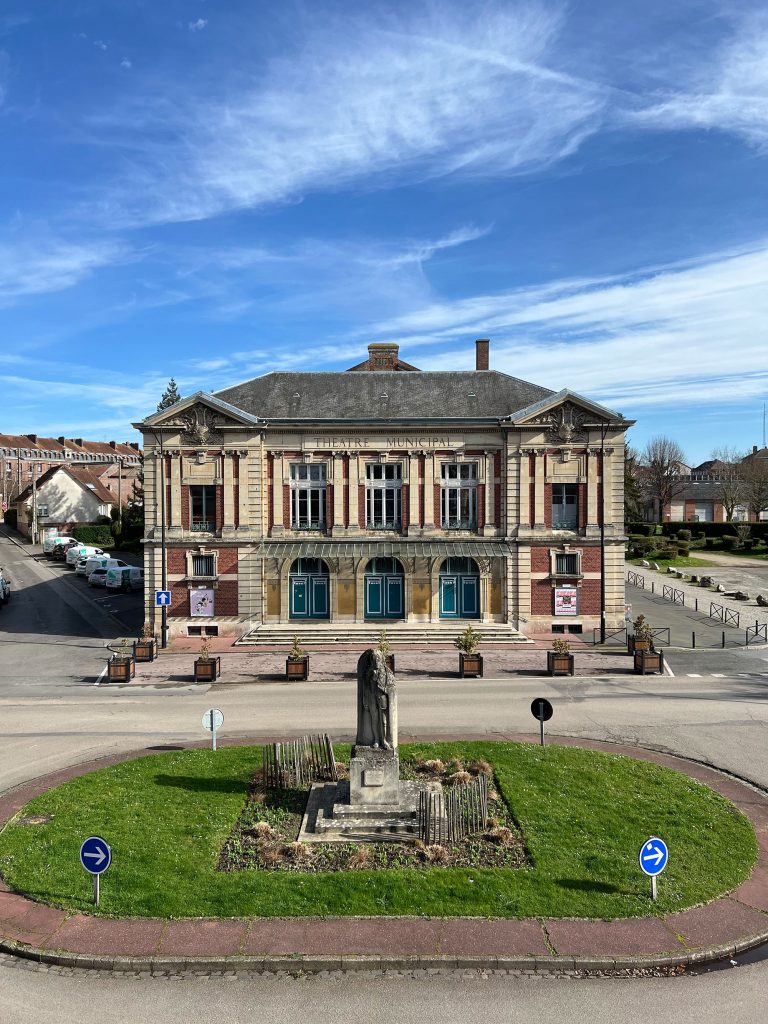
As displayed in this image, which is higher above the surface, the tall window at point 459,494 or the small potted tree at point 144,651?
the tall window at point 459,494

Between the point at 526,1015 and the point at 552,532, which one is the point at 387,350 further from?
the point at 526,1015

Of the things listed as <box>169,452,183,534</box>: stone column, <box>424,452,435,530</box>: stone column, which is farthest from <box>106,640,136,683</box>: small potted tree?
<box>424,452,435,530</box>: stone column

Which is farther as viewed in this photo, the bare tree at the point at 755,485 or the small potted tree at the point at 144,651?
the bare tree at the point at 755,485

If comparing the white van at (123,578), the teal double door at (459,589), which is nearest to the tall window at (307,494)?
the teal double door at (459,589)

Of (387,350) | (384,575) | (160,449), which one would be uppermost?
(387,350)

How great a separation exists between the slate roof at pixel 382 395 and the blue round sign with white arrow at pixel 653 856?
78.1ft

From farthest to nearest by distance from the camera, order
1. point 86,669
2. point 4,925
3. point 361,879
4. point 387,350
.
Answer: point 387,350
point 86,669
point 361,879
point 4,925

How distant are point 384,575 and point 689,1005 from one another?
955 inches

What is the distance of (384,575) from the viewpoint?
1291 inches

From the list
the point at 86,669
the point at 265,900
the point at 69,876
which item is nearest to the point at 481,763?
the point at 265,900

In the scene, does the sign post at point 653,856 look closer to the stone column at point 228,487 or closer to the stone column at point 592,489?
the stone column at point 592,489

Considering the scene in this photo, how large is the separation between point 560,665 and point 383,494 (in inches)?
446

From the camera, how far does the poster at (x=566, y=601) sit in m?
32.4

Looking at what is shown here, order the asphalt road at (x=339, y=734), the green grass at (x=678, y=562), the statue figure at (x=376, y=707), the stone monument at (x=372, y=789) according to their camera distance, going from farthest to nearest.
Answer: the green grass at (x=678, y=562)
the statue figure at (x=376, y=707)
the stone monument at (x=372, y=789)
the asphalt road at (x=339, y=734)
